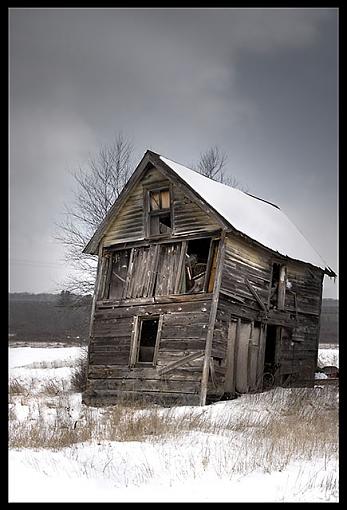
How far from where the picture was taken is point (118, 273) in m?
17.4

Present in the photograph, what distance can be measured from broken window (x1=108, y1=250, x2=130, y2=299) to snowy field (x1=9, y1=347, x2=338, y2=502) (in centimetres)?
575

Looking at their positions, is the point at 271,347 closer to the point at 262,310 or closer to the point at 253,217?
the point at 262,310

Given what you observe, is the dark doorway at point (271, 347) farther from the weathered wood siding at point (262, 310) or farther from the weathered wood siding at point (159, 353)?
the weathered wood siding at point (159, 353)

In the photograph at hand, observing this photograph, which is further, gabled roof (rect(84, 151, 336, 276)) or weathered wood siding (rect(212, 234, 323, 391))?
gabled roof (rect(84, 151, 336, 276))

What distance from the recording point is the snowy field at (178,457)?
21.0 feet

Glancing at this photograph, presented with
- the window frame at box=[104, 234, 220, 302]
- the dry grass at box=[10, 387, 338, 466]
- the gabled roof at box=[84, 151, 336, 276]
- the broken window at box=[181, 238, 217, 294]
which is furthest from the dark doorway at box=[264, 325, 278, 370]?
the dry grass at box=[10, 387, 338, 466]

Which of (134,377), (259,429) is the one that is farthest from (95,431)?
(134,377)

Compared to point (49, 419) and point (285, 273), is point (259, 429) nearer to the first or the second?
point (49, 419)

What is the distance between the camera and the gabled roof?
1555 centimetres

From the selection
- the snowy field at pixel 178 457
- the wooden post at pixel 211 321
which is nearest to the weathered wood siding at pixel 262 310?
the wooden post at pixel 211 321

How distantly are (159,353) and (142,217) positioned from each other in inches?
165

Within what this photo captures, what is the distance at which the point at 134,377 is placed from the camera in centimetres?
1569

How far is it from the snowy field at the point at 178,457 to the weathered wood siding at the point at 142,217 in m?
5.46

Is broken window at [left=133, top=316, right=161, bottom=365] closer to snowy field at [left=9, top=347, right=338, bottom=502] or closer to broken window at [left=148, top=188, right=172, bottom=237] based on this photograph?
broken window at [left=148, top=188, right=172, bottom=237]
